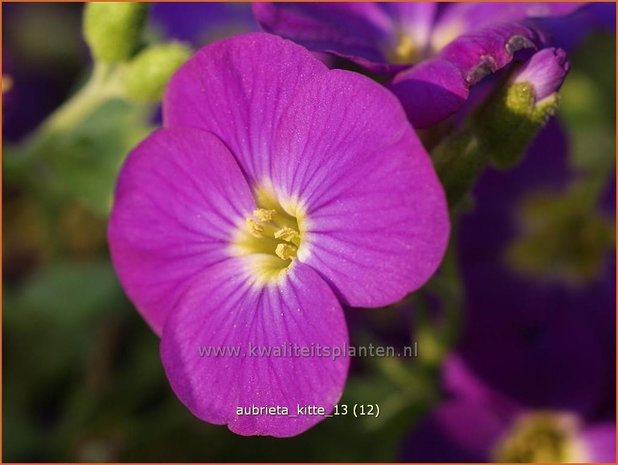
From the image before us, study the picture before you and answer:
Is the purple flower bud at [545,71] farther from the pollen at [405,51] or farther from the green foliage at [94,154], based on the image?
the green foliage at [94,154]

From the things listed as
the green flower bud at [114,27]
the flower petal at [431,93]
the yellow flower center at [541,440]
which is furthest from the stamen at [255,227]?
the yellow flower center at [541,440]

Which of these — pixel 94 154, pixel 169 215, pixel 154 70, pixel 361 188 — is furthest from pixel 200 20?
pixel 361 188

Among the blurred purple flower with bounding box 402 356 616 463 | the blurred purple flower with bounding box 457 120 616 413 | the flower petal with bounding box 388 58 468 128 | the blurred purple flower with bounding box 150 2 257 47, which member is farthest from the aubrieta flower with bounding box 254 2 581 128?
the blurred purple flower with bounding box 150 2 257 47

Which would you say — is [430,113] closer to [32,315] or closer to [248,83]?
[248,83]

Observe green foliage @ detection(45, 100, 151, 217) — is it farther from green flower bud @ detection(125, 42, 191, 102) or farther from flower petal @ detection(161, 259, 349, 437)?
flower petal @ detection(161, 259, 349, 437)

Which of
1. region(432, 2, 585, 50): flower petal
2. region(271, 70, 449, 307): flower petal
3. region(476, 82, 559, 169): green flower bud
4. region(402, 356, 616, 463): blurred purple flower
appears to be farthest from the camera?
region(402, 356, 616, 463): blurred purple flower

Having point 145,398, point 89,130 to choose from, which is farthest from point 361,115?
point 145,398
